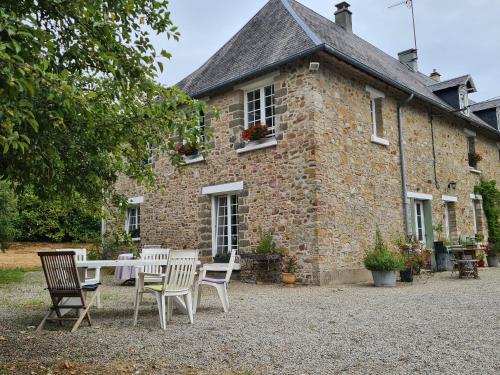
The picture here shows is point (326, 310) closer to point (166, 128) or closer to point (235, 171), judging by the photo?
point (166, 128)

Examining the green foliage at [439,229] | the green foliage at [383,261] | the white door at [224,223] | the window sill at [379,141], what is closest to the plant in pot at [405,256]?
the green foliage at [383,261]

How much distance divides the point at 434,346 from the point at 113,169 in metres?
3.31

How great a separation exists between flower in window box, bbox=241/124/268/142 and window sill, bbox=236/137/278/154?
0.36 ft

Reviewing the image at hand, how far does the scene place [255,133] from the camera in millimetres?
10594

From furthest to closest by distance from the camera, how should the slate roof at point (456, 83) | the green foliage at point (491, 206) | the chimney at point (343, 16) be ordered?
1. the green foliage at point (491, 206)
2. the slate roof at point (456, 83)
3. the chimney at point (343, 16)

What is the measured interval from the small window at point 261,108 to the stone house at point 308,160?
0.03 m

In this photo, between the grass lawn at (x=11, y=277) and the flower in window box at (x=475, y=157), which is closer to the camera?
the grass lawn at (x=11, y=277)

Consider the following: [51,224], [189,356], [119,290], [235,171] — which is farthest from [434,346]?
[51,224]

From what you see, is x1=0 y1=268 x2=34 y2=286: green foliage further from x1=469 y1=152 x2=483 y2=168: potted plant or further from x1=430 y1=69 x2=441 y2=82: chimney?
x1=430 y1=69 x2=441 y2=82: chimney

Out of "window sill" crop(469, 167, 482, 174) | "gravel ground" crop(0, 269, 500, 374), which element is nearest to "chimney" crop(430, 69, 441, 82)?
"window sill" crop(469, 167, 482, 174)

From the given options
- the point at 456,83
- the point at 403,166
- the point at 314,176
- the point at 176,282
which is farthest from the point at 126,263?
the point at 456,83

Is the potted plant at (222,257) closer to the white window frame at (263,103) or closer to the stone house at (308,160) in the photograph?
the stone house at (308,160)

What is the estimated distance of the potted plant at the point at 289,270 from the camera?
933cm

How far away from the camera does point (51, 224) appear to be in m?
18.7
